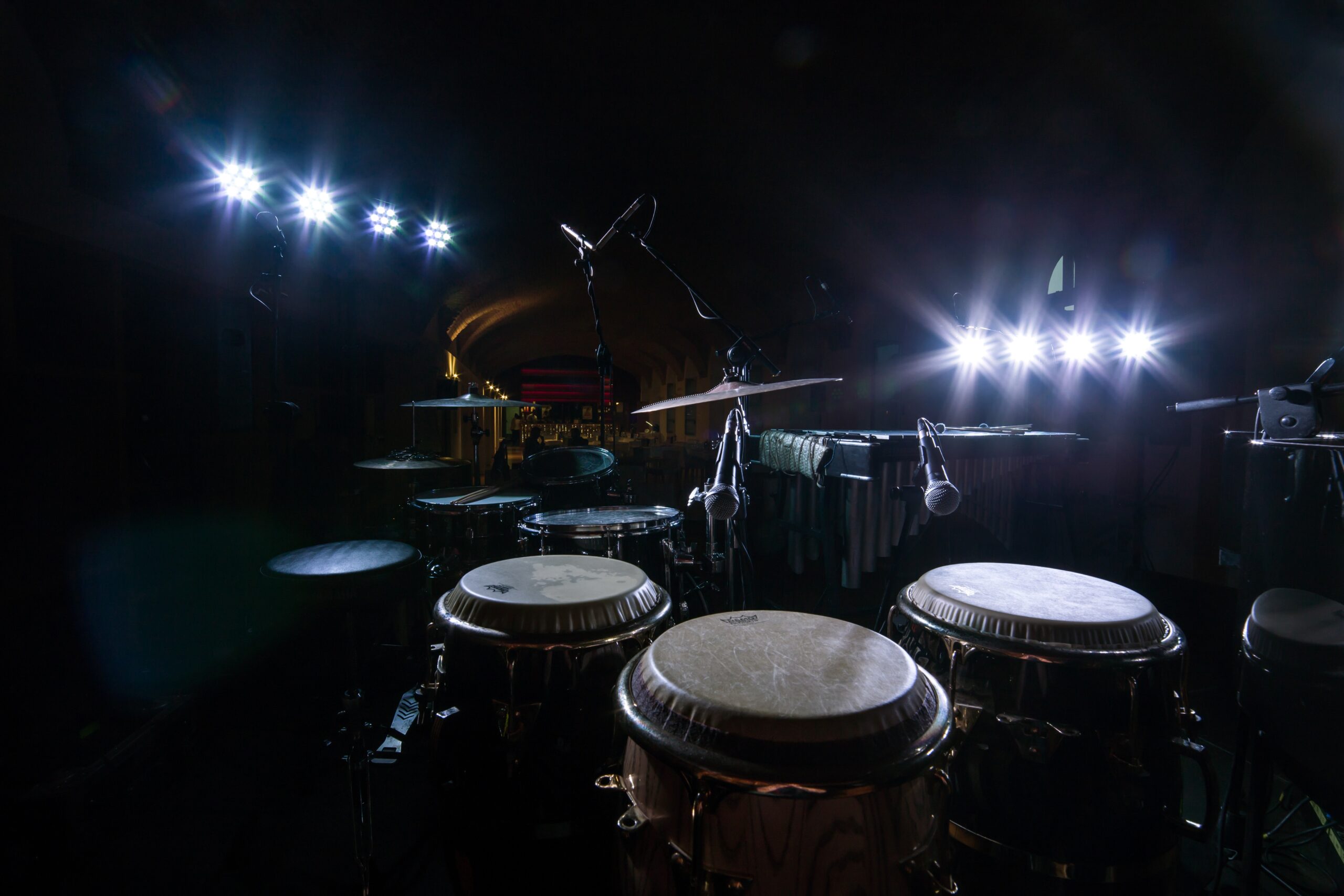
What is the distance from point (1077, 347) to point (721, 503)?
5940 millimetres

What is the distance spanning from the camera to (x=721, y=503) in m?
1.27

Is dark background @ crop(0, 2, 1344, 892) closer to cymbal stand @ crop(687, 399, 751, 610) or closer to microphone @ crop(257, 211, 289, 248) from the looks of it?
microphone @ crop(257, 211, 289, 248)

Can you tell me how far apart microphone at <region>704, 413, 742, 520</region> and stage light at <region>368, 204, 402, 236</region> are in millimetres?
5517

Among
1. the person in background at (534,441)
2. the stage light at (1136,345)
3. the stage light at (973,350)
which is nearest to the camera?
the stage light at (1136,345)

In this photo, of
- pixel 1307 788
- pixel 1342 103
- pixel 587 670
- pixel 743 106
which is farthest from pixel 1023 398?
pixel 587 670

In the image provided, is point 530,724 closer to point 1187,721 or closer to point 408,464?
point 1187,721

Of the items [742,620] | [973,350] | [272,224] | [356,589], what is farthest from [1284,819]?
[973,350]

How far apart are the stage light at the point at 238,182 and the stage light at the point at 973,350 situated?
7.02 meters

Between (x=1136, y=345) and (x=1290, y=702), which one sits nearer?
(x=1290, y=702)

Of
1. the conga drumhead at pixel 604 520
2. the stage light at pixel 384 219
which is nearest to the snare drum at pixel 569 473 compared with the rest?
the conga drumhead at pixel 604 520

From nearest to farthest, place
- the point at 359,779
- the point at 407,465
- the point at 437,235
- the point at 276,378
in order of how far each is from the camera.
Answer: the point at 359,779 < the point at 276,378 < the point at 407,465 < the point at 437,235

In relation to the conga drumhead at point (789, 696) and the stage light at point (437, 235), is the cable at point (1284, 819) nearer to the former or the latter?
the conga drumhead at point (789, 696)

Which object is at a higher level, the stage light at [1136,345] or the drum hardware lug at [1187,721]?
the stage light at [1136,345]

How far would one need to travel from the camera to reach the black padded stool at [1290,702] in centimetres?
124
